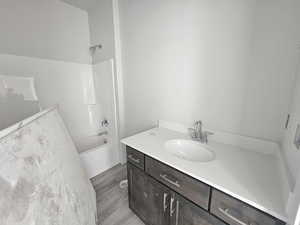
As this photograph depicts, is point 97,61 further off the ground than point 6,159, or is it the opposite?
point 97,61

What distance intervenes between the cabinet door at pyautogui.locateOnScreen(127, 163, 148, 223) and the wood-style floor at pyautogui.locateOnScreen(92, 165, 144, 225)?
5.3 inches

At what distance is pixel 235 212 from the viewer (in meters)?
0.67

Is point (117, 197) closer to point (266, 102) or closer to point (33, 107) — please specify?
point (33, 107)

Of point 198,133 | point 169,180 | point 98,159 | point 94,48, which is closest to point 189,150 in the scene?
point 198,133

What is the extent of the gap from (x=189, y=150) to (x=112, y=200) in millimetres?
1185

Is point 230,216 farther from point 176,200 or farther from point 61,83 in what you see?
point 61,83

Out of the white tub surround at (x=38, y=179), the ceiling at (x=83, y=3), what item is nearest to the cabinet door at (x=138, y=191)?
the white tub surround at (x=38, y=179)

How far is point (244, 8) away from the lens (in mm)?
990

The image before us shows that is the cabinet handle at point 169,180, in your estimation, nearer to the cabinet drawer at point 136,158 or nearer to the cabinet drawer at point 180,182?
the cabinet drawer at point 180,182

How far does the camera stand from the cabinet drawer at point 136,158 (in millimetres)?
1139

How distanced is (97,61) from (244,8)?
2.22m

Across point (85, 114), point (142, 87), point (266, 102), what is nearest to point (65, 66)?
point (85, 114)

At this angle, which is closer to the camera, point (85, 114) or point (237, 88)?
point (237, 88)

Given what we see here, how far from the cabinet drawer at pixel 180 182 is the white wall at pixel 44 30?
2.26 meters
